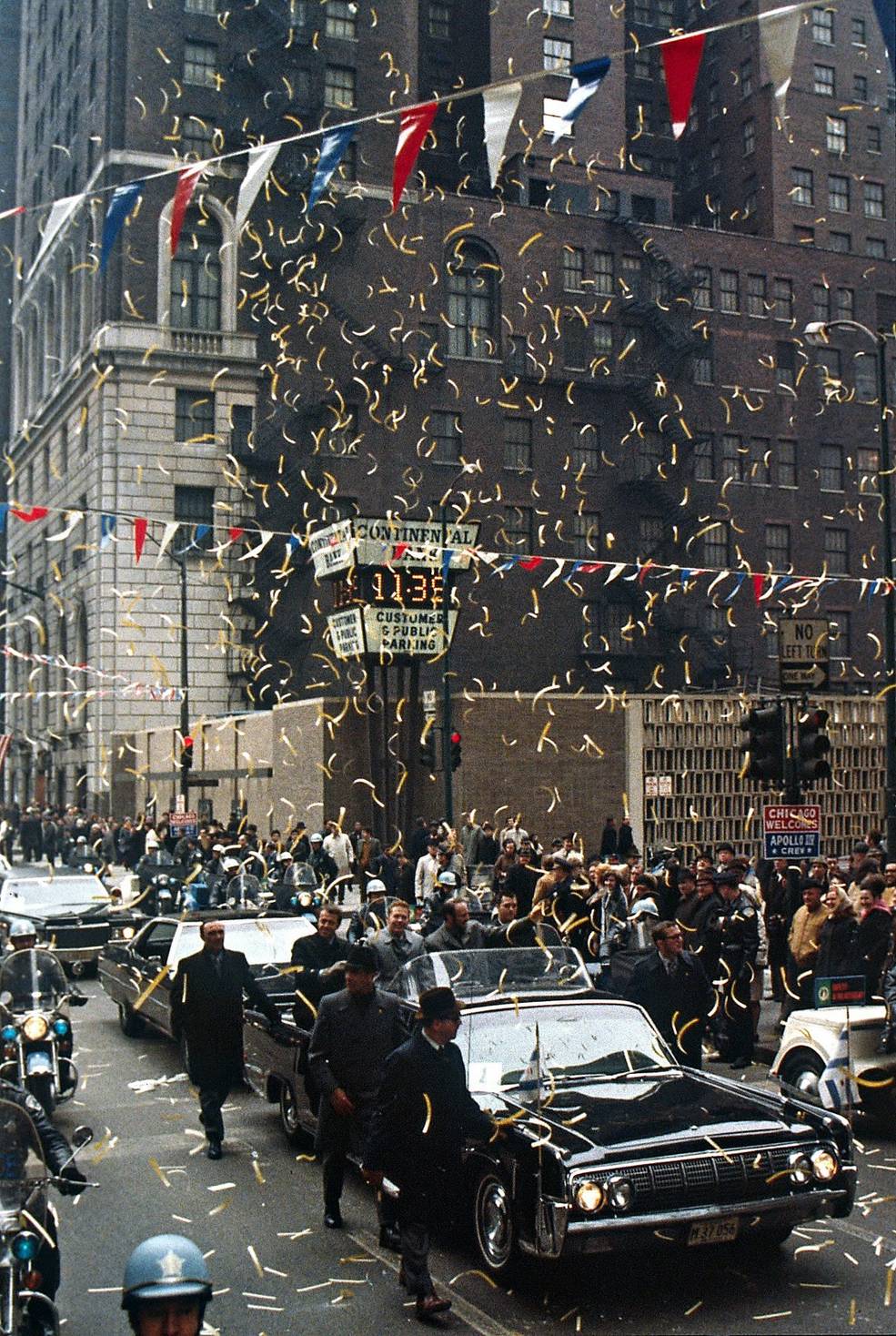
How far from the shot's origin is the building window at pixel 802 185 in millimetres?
61344

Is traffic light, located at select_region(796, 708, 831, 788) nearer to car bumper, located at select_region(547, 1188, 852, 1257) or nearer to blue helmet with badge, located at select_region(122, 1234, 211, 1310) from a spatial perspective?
car bumper, located at select_region(547, 1188, 852, 1257)

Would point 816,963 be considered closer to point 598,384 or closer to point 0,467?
point 598,384

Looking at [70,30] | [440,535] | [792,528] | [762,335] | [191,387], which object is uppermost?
[70,30]

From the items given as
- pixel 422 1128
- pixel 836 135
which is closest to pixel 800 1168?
pixel 422 1128

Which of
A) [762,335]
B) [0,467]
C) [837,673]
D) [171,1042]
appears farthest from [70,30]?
[171,1042]

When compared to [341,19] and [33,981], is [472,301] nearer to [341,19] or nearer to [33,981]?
[341,19]

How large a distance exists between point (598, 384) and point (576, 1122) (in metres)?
46.5

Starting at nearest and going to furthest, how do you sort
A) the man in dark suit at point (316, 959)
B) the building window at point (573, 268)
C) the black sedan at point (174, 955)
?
the man in dark suit at point (316, 959)
the black sedan at point (174, 955)
the building window at point (573, 268)

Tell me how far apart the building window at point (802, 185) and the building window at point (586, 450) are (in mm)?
16958

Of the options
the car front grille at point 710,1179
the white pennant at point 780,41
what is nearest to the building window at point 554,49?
the white pennant at point 780,41

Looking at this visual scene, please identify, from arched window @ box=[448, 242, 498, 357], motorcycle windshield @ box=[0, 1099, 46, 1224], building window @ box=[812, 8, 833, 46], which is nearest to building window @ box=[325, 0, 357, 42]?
arched window @ box=[448, 242, 498, 357]

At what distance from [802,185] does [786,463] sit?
13641mm

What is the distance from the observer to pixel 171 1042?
15.3 m

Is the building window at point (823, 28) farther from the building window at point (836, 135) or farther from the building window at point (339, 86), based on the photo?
the building window at point (339, 86)
